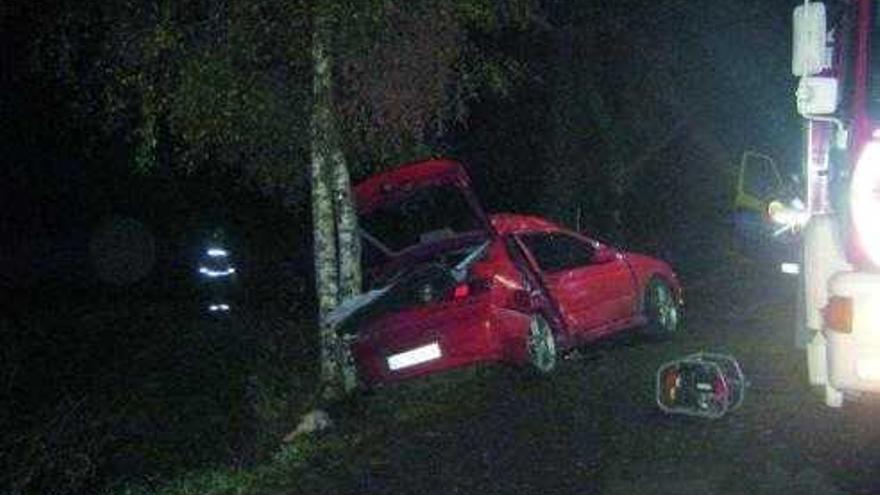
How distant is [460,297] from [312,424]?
1808mm

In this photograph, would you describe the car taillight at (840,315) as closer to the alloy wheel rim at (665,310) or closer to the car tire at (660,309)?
the car tire at (660,309)

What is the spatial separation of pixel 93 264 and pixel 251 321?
1511 centimetres

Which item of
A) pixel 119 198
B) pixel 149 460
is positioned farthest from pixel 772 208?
pixel 119 198

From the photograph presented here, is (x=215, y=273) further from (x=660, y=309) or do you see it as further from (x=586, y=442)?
(x=586, y=442)

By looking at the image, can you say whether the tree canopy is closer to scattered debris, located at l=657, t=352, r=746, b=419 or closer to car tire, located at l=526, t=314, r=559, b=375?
car tire, located at l=526, t=314, r=559, b=375

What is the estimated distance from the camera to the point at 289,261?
2459 cm

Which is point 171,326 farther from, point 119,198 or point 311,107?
point 119,198

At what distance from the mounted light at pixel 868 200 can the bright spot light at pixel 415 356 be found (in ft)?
16.9

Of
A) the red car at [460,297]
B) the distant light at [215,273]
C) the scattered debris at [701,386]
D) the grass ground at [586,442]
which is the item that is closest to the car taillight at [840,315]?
the grass ground at [586,442]

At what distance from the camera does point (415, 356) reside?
11.1 meters

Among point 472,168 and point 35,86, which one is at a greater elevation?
point 35,86

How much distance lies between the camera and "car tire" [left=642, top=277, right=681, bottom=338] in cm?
1366

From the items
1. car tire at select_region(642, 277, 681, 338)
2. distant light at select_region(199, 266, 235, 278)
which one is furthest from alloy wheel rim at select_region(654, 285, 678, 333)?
distant light at select_region(199, 266, 235, 278)

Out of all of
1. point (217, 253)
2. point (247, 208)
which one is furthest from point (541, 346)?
point (247, 208)
